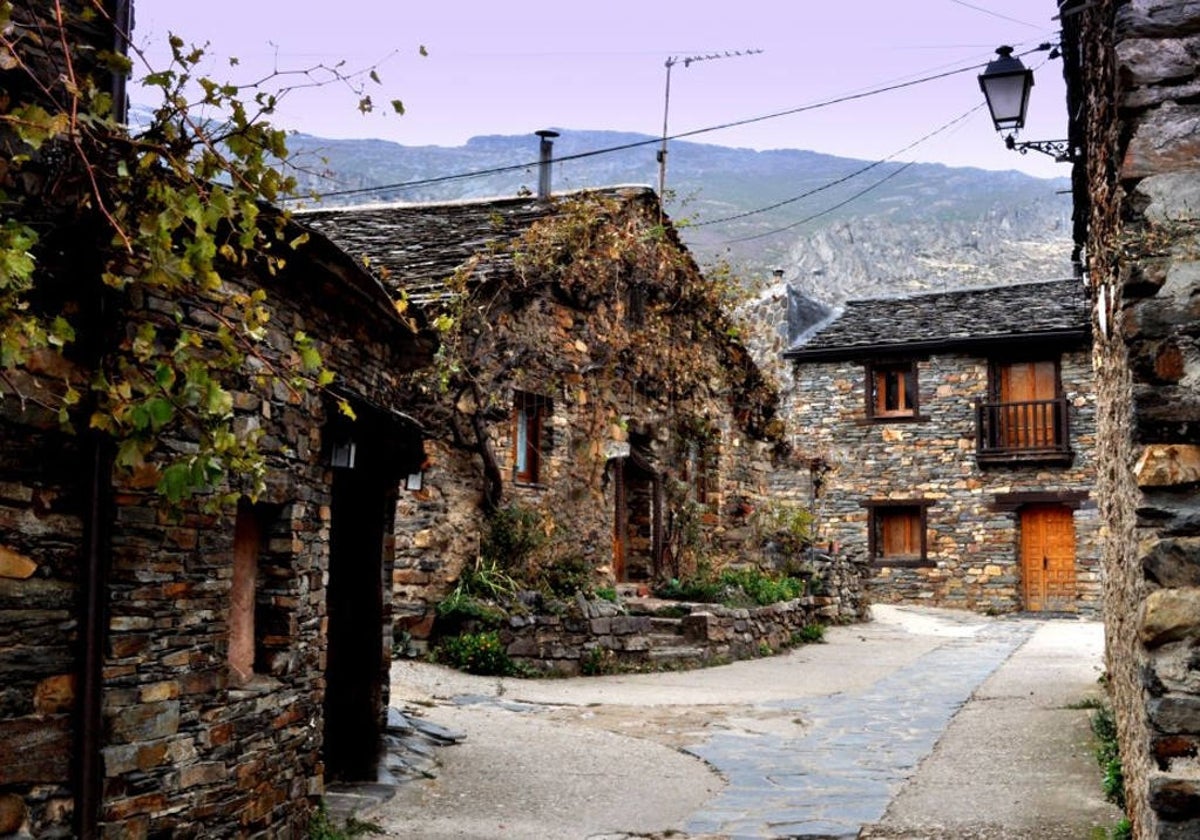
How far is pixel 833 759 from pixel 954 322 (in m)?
18.3

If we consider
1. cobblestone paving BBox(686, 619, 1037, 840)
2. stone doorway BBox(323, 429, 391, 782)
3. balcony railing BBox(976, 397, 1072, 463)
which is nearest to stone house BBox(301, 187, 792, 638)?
stone doorway BBox(323, 429, 391, 782)

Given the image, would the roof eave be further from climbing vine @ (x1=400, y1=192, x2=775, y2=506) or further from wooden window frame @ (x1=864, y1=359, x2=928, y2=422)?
climbing vine @ (x1=400, y1=192, x2=775, y2=506)

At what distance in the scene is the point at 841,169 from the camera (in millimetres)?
129750

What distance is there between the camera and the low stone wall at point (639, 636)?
40.1ft

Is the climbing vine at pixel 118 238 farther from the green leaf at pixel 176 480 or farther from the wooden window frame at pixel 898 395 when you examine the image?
the wooden window frame at pixel 898 395

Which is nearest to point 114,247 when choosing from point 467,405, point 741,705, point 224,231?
point 224,231

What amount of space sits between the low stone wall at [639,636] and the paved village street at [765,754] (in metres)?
0.32

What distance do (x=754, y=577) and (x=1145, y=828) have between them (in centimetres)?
1252

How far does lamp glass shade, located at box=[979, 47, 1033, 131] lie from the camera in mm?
7918

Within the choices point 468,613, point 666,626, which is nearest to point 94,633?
point 468,613

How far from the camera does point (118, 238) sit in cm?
398

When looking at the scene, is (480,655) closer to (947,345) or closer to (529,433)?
(529,433)

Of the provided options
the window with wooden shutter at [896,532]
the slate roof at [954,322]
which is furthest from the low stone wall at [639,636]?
the slate roof at [954,322]

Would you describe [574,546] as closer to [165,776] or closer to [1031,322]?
[165,776]
